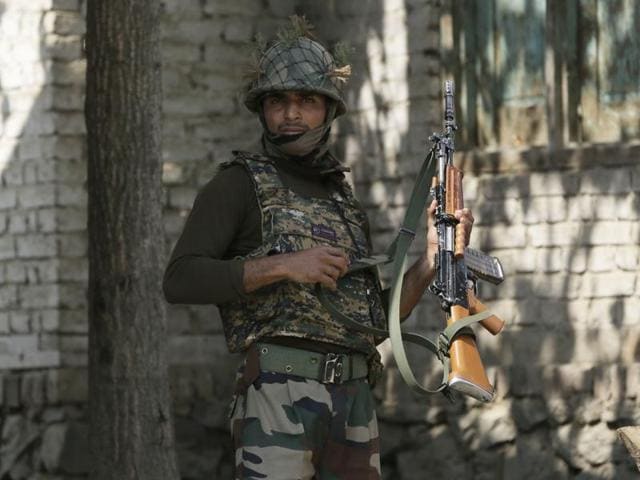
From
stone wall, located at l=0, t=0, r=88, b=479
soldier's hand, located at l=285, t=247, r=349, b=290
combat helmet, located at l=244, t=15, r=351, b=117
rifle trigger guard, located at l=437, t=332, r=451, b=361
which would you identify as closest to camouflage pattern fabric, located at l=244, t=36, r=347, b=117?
combat helmet, located at l=244, t=15, r=351, b=117

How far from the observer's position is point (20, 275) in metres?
9.14

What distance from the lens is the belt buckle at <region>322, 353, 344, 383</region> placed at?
482 centimetres

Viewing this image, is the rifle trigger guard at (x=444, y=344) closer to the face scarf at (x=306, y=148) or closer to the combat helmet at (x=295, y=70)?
the face scarf at (x=306, y=148)

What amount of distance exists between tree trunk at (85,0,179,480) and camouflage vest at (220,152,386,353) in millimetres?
2157

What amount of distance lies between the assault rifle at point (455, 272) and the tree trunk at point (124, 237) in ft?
7.29

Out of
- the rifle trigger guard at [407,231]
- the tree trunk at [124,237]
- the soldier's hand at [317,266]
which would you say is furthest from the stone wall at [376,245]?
the soldier's hand at [317,266]

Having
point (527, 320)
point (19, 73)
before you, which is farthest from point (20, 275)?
point (527, 320)

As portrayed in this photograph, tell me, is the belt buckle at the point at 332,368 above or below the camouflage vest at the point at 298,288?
below

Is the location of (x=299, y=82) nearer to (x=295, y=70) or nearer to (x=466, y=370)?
(x=295, y=70)

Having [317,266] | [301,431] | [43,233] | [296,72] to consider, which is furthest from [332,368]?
[43,233]

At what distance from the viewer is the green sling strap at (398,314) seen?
4801mm

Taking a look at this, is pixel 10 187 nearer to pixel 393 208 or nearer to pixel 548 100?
pixel 393 208

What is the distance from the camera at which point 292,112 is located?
5012 millimetres

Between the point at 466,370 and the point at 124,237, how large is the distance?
8.79 ft
